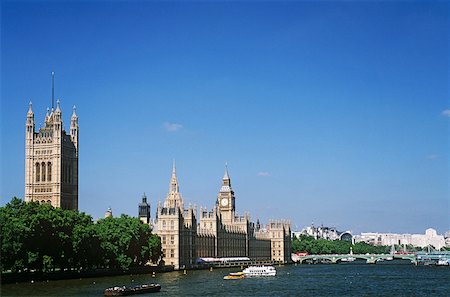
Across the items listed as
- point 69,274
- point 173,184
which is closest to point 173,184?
point 173,184

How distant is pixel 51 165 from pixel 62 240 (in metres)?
58.5

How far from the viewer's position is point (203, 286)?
293 feet

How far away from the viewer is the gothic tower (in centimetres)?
14788

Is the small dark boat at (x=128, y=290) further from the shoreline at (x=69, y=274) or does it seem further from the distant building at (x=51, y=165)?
the distant building at (x=51, y=165)

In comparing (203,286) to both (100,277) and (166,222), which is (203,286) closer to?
(100,277)

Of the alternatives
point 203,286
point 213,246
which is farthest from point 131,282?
point 213,246

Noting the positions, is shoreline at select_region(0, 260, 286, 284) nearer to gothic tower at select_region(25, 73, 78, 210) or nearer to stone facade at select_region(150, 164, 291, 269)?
stone facade at select_region(150, 164, 291, 269)

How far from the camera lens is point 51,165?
490ft

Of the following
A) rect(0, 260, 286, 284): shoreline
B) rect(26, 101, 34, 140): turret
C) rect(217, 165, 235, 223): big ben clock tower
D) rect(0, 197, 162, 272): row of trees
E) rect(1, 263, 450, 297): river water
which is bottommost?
rect(1, 263, 450, 297): river water

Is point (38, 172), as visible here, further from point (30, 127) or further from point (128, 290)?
point (128, 290)

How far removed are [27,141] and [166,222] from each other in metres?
30.2

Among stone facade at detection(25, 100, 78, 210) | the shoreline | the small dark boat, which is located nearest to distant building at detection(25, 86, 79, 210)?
stone facade at detection(25, 100, 78, 210)

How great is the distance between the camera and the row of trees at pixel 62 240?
84125 millimetres

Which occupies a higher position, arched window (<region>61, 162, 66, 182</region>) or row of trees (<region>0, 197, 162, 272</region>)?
arched window (<region>61, 162, 66, 182</region>)
